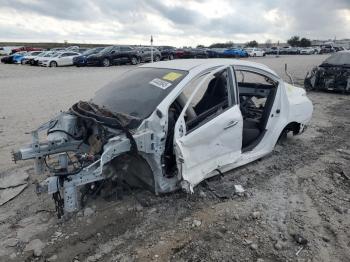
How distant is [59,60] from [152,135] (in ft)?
85.1

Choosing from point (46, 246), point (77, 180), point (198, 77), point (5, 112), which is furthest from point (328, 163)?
point (5, 112)

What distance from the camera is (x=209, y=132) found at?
4.29 m

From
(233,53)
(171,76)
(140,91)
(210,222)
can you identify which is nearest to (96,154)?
(140,91)

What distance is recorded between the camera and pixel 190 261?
126 inches

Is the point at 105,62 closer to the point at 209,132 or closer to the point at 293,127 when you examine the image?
the point at 293,127

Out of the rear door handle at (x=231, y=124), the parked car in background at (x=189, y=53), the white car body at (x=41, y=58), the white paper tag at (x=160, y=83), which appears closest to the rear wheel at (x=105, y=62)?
the white car body at (x=41, y=58)

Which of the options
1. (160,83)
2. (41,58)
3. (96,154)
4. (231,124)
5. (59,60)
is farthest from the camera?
(41,58)

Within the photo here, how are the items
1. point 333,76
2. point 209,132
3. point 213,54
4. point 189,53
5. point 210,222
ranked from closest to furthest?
point 210,222 → point 209,132 → point 333,76 → point 189,53 → point 213,54

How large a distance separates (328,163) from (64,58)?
2568 cm

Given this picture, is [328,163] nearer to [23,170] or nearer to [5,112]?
[23,170]

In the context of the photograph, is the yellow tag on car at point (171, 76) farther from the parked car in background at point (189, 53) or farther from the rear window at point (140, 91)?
the parked car in background at point (189, 53)

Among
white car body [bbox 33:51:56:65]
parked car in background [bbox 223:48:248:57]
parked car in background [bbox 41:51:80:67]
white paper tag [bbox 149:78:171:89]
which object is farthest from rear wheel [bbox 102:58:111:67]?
white paper tag [bbox 149:78:171:89]

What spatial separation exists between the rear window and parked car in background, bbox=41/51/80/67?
80.0 feet

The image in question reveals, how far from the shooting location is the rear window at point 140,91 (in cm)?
419
